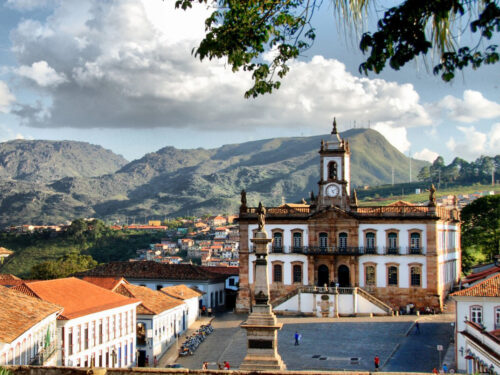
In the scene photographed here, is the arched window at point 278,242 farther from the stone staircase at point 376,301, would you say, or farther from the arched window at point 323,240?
the stone staircase at point 376,301

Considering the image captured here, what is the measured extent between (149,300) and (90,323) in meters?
10.7

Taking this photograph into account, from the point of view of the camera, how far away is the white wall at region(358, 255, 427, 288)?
155ft

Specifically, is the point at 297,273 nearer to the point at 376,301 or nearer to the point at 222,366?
the point at 376,301

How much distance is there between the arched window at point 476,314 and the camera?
2815 cm

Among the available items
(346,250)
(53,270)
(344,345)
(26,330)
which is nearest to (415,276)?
(346,250)

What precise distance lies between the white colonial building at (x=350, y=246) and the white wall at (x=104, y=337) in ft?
48.7

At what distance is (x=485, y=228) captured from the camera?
6047 cm

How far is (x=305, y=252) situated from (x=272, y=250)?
243 cm

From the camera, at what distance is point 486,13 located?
632cm

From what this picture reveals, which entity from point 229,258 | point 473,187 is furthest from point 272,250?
point 473,187

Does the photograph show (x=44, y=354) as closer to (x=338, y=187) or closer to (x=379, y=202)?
(x=338, y=187)

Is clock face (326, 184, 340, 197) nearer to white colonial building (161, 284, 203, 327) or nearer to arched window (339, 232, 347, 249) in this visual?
arched window (339, 232, 347, 249)

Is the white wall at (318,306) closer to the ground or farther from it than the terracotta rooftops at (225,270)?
closer to the ground

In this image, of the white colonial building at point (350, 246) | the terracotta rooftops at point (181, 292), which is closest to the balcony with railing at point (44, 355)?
the terracotta rooftops at point (181, 292)
